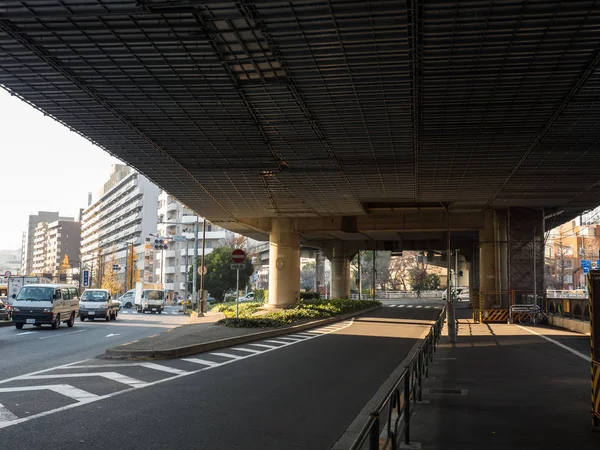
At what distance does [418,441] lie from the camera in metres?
7.96

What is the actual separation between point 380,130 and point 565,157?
24.4 ft

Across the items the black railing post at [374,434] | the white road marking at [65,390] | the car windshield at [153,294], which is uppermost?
the car windshield at [153,294]

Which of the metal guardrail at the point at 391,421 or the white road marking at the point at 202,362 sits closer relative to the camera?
the metal guardrail at the point at 391,421

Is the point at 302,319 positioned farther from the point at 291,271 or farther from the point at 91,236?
the point at 91,236

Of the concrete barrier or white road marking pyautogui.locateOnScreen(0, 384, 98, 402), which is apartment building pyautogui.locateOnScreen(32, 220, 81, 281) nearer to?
the concrete barrier

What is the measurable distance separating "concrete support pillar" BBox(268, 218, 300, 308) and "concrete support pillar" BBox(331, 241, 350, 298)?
67.4 feet

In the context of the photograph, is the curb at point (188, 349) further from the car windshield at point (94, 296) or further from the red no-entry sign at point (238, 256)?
the car windshield at point (94, 296)

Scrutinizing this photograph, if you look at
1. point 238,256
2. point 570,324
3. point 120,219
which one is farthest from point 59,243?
point 570,324

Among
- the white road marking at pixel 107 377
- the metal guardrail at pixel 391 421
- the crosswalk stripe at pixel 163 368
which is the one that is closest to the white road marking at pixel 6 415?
the white road marking at pixel 107 377

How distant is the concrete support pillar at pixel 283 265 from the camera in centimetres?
4041

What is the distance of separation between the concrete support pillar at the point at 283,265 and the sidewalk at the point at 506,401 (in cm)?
2051

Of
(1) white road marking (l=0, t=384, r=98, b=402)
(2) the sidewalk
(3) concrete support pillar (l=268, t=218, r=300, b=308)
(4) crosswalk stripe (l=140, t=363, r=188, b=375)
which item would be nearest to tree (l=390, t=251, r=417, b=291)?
(3) concrete support pillar (l=268, t=218, r=300, b=308)

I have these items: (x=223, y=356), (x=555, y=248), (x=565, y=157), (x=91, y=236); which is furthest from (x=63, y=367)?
(x=91, y=236)

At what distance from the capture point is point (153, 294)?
58.8 m
